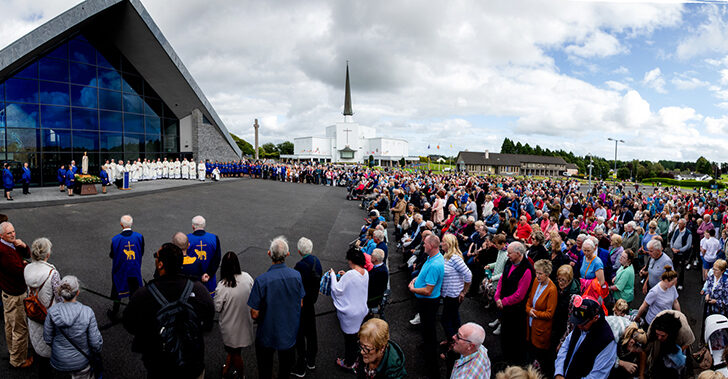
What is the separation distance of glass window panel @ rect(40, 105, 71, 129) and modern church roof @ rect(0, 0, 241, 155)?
6.78ft

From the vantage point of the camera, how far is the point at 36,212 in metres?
11.2

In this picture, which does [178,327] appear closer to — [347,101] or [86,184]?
[86,184]

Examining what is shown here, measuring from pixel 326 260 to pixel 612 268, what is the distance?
20.8 feet

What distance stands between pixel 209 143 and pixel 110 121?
7.23 m

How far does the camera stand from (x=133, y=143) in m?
22.2

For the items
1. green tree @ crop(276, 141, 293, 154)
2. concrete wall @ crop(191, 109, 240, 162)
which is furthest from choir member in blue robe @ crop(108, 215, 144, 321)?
green tree @ crop(276, 141, 293, 154)

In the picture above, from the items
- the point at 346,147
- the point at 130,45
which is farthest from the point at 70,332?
the point at 346,147

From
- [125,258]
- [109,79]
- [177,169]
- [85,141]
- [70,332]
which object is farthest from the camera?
[177,169]

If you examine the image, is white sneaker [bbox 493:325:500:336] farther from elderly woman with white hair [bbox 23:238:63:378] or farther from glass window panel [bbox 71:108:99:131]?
glass window panel [bbox 71:108:99:131]

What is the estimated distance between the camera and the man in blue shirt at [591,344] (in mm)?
2967

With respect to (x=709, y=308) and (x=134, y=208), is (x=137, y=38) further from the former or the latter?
(x=709, y=308)

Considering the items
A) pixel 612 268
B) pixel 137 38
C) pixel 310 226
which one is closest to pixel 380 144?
pixel 137 38

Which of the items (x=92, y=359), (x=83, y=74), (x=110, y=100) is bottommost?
(x=92, y=359)

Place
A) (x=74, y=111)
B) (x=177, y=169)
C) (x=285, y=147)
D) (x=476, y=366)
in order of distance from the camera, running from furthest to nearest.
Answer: (x=285, y=147) < (x=177, y=169) < (x=74, y=111) < (x=476, y=366)
